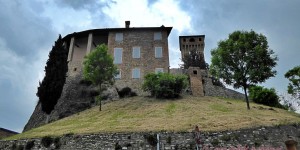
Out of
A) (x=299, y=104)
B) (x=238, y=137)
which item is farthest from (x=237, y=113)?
(x=299, y=104)

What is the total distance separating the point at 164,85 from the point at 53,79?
484 inches

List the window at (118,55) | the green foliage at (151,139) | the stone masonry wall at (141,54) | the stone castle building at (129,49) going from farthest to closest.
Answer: the window at (118,55), the stone castle building at (129,49), the stone masonry wall at (141,54), the green foliage at (151,139)

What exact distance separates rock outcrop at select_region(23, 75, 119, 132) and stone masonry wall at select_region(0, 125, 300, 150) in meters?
13.7

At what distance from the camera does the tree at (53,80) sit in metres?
34.4

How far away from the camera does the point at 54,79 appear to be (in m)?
35.8

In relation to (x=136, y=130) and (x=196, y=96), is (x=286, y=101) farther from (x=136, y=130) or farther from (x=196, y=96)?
(x=136, y=130)

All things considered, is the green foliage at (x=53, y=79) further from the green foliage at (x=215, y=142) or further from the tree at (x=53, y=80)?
the green foliage at (x=215, y=142)

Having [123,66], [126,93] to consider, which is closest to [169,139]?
[126,93]

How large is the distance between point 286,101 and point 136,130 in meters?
32.5

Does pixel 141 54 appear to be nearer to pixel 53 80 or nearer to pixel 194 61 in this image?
pixel 194 61

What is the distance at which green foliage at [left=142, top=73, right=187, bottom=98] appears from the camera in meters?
35.0

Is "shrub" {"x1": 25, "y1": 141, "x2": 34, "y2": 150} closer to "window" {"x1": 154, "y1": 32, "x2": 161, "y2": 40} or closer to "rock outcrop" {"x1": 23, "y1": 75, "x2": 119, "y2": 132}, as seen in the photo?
"rock outcrop" {"x1": 23, "y1": 75, "x2": 119, "y2": 132}

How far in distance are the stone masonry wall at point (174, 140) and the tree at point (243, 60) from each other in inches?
398

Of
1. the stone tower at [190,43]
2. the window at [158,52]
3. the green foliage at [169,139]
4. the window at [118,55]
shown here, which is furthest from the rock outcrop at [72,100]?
the stone tower at [190,43]
